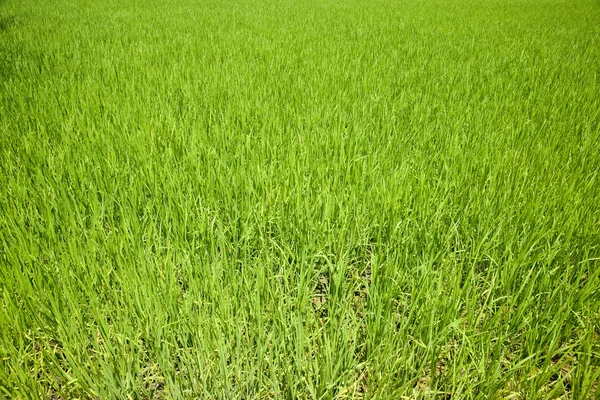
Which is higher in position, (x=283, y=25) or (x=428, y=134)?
(x=283, y=25)

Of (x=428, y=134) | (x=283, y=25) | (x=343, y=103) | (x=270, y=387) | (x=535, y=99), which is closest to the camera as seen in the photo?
(x=270, y=387)

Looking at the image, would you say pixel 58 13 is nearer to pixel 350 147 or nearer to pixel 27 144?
pixel 27 144

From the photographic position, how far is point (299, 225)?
3.68 feet

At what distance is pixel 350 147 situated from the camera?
1.58 meters

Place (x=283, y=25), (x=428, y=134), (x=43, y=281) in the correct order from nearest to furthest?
(x=43, y=281) < (x=428, y=134) < (x=283, y=25)

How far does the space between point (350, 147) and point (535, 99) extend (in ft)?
5.60

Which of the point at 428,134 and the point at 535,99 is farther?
the point at 535,99

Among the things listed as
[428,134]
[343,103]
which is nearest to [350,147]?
[428,134]

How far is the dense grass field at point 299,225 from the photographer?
75cm

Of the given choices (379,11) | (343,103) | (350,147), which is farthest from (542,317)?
(379,11)

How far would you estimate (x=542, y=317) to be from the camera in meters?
0.82

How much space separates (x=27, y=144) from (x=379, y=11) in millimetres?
7510

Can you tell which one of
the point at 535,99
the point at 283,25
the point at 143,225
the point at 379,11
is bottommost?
Answer: the point at 143,225

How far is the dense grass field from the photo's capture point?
2.47ft
